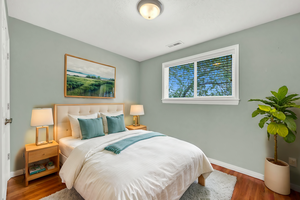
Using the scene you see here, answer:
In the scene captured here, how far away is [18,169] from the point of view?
2.25 m

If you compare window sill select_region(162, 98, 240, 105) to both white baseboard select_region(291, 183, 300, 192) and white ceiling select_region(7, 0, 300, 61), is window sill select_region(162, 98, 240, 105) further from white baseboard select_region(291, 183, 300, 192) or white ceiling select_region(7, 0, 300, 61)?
white baseboard select_region(291, 183, 300, 192)

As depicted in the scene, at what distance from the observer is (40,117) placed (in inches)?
84.8

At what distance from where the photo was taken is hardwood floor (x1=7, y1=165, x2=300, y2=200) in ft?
6.04

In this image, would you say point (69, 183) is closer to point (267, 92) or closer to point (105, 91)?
point (105, 91)

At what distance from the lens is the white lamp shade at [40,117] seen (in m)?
2.12

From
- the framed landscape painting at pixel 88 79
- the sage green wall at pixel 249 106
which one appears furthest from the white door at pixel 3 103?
the sage green wall at pixel 249 106

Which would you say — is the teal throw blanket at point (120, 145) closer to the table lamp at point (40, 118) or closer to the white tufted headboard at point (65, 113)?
the table lamp at point (40, 118)

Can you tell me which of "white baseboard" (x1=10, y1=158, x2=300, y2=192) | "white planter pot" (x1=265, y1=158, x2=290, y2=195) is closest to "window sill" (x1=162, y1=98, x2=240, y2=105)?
"white planter pot" (x1=265, y1=158, x2=290, y2=195)

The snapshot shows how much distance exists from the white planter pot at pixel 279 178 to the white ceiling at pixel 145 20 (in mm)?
2183

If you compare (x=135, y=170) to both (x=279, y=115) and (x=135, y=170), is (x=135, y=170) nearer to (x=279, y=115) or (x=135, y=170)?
(x=135, y=170)

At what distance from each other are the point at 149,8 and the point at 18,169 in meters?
3.19

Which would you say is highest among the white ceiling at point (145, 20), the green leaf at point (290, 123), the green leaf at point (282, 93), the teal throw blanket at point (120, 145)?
the white ceiling at point (145, 20)

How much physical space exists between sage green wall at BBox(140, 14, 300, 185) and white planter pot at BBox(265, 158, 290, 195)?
30cm

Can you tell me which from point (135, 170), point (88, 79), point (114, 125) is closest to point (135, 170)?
point (135, 170)
